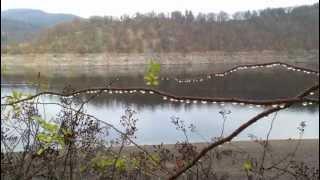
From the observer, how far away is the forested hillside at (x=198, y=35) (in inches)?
1889

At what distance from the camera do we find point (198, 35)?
50.9 meters

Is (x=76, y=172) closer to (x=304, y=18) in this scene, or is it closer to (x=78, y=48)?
(x=304, y=18)

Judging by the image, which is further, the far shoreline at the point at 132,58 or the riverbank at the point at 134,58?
the far shoreline at the point at 132,58

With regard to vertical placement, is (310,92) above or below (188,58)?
above

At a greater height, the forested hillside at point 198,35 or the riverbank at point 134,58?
the forested hillside at point 198,35

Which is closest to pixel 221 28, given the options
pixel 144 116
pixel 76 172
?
pixel 144 116

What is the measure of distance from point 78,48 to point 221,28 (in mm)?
11773

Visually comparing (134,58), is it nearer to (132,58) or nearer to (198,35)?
(132,58)

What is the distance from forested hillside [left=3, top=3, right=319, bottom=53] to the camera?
48.0m

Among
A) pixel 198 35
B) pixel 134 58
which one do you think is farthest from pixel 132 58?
pixel 198 35

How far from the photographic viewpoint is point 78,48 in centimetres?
5203

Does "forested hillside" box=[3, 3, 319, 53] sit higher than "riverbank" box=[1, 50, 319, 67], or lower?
higher

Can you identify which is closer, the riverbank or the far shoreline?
the riverbank

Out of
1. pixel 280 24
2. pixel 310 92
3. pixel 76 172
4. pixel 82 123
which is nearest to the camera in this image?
pixel 310 92
